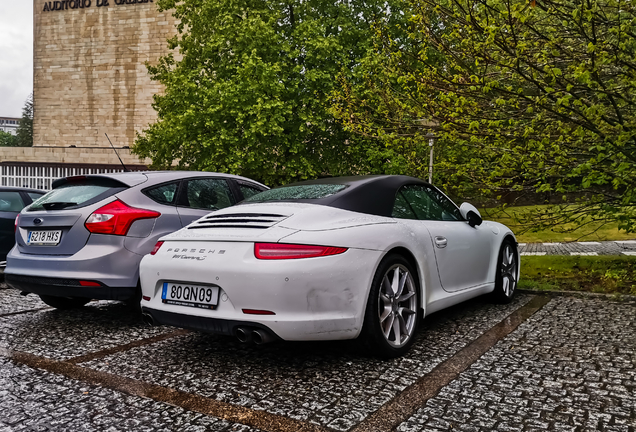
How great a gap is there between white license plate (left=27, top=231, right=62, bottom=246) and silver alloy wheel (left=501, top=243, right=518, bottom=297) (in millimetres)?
4483

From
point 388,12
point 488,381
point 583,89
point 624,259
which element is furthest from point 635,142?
point 388,12

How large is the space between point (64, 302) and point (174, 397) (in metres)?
3.38

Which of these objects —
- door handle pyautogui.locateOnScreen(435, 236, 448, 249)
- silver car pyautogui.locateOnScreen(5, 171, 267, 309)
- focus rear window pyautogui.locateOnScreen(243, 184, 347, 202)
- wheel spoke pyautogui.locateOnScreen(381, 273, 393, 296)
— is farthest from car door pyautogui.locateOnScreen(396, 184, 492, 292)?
silver car pyautogui.locateOnScreen(5, 171, 267, 309)

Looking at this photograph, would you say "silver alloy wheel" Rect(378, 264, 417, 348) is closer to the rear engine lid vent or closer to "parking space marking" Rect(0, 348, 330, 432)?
the rear engine lid vent

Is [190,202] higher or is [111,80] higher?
[111,80]

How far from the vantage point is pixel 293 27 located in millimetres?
20328

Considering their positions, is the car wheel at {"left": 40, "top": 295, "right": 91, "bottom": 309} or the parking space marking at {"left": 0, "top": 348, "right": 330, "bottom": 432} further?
the car wheel at {"left": 40, "top": 295, "right": 91, "bottom": 309}

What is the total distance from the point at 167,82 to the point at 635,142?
54.4 ft

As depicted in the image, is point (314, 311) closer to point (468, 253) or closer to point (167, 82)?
point (468, 253)

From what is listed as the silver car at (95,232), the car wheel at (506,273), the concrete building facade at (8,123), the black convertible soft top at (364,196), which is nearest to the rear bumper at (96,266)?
the silver car at (95,232)

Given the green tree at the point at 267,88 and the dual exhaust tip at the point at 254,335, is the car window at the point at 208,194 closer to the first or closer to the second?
the dual exhaust tip at the point at 254,335

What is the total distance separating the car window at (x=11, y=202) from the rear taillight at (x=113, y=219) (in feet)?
13.9

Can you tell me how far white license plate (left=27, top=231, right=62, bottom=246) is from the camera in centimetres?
506

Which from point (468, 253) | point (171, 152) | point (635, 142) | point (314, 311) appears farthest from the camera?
point (171, 152)
